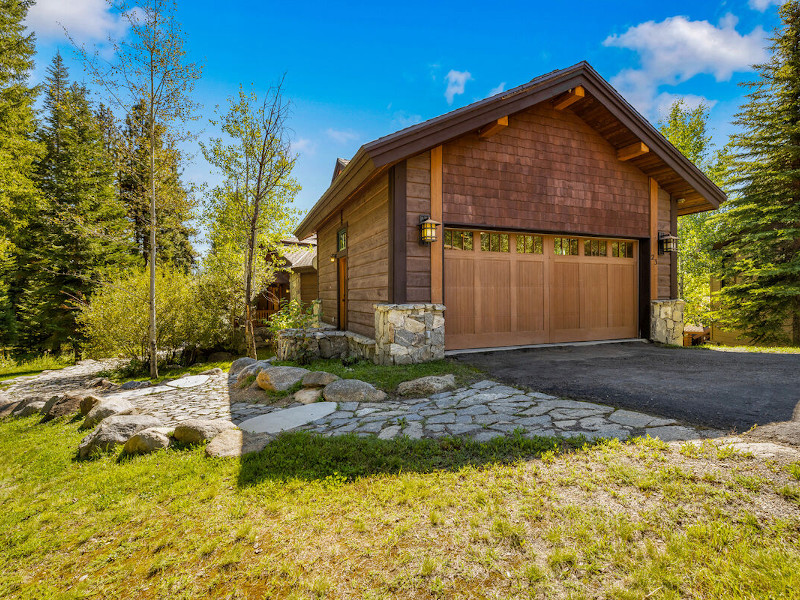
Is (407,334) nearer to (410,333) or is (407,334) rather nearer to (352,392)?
(410,333)

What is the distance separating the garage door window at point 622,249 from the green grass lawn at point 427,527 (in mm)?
5984

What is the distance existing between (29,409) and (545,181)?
30.6ft

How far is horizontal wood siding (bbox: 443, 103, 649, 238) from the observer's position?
615 centimetres

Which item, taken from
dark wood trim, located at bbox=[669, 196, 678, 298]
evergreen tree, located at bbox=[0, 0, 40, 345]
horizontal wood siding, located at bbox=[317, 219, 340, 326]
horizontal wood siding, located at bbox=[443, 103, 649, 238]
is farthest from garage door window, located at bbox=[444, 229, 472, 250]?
evergreen tree, located at bbox=[0, 0, 40, 345]

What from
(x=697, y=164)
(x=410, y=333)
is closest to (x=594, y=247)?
(x=410, y=333)

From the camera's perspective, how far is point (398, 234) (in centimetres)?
563

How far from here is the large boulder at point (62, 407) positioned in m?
5.12

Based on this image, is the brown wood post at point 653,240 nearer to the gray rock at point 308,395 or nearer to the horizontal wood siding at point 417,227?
the horizontal wood siding at point 417,227

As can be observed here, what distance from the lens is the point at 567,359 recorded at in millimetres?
5848

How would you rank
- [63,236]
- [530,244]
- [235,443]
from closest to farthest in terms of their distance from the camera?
[235,443], [530,244], [63,236]

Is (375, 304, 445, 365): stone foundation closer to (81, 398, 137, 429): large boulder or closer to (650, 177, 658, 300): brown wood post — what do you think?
(81, 398, 137, 429): large boulder

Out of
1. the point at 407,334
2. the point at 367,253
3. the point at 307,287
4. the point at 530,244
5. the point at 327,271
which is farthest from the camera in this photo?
the point at 307,287

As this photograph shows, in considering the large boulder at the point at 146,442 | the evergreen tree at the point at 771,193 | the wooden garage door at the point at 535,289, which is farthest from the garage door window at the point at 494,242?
the evergreen tree at the point at 771,193

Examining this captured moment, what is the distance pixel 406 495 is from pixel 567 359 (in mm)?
4545
